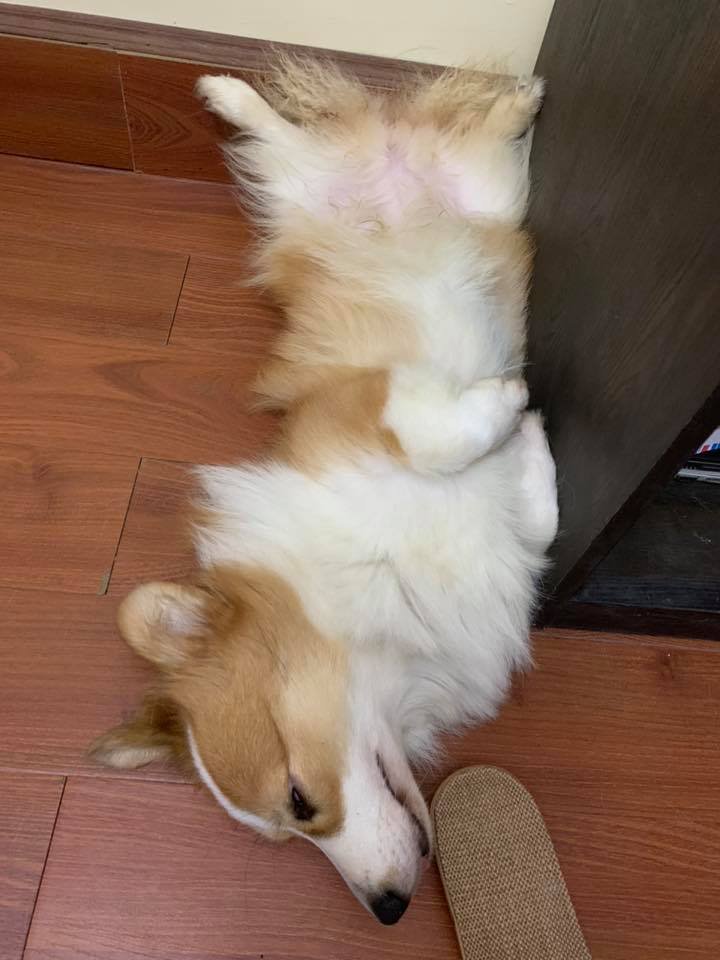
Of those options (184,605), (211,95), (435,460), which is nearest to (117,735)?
(184,605)

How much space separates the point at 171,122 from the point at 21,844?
5.73ft

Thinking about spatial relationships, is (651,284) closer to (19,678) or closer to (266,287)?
(266,287)

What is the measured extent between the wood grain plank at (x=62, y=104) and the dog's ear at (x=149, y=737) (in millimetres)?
1522

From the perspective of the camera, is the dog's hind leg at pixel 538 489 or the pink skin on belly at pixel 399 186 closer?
the dog's hind leg at pixel 538 489

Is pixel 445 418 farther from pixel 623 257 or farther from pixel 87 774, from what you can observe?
pixel 87 774

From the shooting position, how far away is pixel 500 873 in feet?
4.72

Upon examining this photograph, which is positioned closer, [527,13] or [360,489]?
[360,489]

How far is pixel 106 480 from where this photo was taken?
1759mm

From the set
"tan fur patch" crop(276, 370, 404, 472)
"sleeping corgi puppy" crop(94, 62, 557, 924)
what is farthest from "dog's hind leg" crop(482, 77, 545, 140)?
"tan fur patch" crop(276, 370, 404, 472)

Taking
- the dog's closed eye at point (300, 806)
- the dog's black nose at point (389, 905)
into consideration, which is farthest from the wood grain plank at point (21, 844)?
the dog's black nose at point (389, 905)

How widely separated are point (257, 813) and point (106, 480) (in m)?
0.85

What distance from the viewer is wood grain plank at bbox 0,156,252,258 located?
6.68ft

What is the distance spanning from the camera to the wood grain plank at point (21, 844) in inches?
55.6

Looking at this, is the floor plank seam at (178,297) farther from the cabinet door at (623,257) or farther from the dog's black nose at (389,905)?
the dog's black nose at (389,905)
